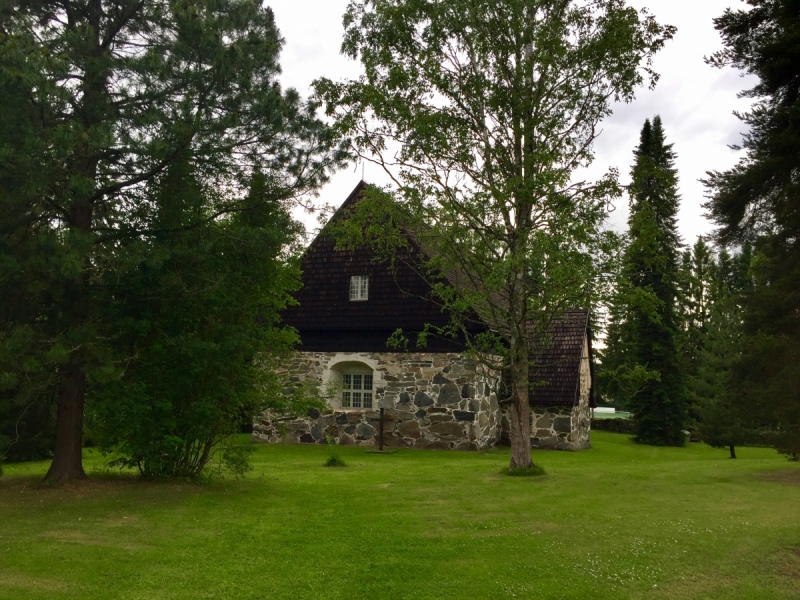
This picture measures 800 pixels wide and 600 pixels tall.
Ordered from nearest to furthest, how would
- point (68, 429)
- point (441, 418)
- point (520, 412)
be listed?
point (68, 429)
point (520, 412)
point (441, 418)

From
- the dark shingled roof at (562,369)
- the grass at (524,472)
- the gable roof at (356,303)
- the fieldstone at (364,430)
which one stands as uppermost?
the gable roof at (356,303)

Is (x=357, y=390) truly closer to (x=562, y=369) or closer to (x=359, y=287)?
(x=359, y=287)

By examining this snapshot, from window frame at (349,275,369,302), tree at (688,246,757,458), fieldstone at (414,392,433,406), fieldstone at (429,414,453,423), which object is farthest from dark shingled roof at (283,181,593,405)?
tree at (688,246,757,458)

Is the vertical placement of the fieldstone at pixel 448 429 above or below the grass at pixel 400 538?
above

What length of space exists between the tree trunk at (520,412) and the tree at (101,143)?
228 inches

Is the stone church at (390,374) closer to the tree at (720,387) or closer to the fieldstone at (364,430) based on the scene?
the fieldstone at (364,430)

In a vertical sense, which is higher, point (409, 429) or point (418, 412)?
point (418, 412)

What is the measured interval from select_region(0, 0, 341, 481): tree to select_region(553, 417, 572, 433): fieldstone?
1434 cm

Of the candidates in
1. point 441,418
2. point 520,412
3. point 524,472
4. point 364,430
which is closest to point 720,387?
point 441,418

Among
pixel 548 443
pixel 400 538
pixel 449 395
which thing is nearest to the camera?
pixel 400 538

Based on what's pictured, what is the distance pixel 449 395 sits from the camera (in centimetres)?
2164

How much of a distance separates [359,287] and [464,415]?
514cm

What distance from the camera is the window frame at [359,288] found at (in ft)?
75.0

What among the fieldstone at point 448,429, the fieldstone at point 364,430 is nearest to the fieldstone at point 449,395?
the fieldstone at point 448,429
